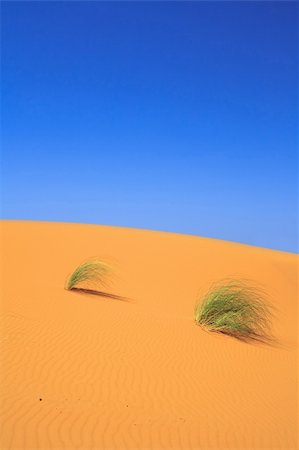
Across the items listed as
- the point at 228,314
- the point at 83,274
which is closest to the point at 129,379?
the point at 228,314

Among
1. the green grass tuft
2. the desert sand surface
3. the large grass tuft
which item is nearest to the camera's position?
the desert sand surface

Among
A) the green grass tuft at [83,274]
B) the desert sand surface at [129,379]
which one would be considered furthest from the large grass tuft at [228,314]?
the green grass tuft at [83,274]

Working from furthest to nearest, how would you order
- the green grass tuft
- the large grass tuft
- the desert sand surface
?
the green grass tuft, the large grass tuft, the desert sand surface

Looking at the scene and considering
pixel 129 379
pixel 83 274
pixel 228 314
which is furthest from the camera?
pixel 83 274

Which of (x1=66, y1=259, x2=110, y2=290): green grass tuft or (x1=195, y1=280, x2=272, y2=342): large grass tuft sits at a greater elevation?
(x1=66, y1=259, x2=110, y2=290): green grass tuft

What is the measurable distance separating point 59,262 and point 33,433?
13.3 m

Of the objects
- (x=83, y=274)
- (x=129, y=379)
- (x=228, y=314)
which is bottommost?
(x=129, y=379)

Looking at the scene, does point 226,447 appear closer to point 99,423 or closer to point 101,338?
Result: point 99,423

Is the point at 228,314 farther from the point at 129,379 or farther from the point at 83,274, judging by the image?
the point at 83,274

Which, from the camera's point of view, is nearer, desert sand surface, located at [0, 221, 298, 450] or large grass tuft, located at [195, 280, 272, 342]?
desert sand surface, located at [0, 221, 298, 450]

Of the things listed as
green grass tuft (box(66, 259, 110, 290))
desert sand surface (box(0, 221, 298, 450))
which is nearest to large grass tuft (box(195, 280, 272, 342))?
desert sand surface (box(0, 221, 298, 450))

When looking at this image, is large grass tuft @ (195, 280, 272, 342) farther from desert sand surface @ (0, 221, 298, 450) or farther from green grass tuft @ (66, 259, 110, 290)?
green grass tuft @ (66, 259, 110, 290)

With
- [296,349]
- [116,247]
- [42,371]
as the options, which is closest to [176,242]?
[116,247]

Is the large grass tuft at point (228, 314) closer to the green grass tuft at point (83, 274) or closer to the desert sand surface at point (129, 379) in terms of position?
the desert sand surface at point (129, 379)
